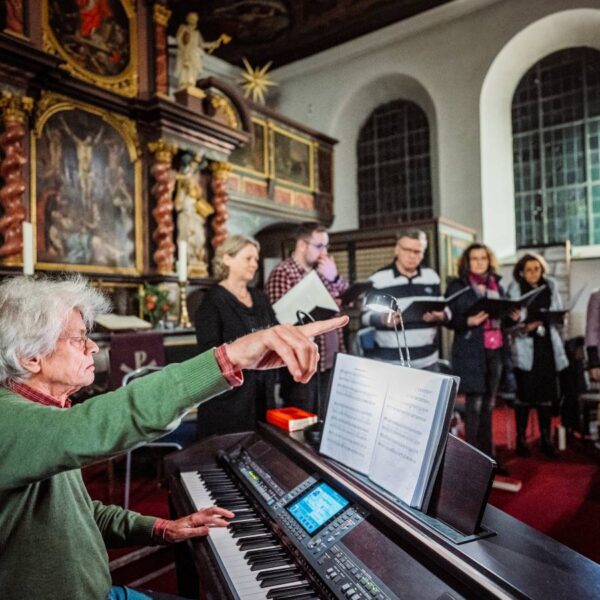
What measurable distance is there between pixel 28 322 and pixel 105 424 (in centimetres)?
36

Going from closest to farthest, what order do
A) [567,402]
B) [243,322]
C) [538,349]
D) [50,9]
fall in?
[243,322] → [538,349] → [567,402] → [50,9]

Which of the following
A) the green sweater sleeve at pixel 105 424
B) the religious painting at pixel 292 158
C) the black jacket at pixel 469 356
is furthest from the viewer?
the religious painting at pixel 292 158

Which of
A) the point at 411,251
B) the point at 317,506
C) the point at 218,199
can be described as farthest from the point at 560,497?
the point at 218,199

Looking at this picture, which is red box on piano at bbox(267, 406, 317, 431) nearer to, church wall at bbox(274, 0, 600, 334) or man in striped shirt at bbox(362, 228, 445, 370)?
man in striped shirt at bbox(362, 228, 445, 370)

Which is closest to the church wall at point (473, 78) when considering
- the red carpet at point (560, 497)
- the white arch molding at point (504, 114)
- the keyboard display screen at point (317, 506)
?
the white arch molding at point (504, 114)

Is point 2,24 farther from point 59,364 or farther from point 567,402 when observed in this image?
point 567,402

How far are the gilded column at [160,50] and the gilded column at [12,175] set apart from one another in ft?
5.72

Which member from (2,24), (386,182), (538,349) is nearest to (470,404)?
(538,349)

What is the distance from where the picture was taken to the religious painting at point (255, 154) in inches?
313

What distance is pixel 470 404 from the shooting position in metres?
3.61

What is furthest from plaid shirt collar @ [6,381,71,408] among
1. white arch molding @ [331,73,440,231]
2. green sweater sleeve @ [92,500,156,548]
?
white arch molding @ [331,73,440,231]

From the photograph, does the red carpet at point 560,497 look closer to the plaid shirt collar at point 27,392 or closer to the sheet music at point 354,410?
the sheet music at point 354,410

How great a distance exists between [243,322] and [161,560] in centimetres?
127

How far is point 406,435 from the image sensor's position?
1151 millimetres
